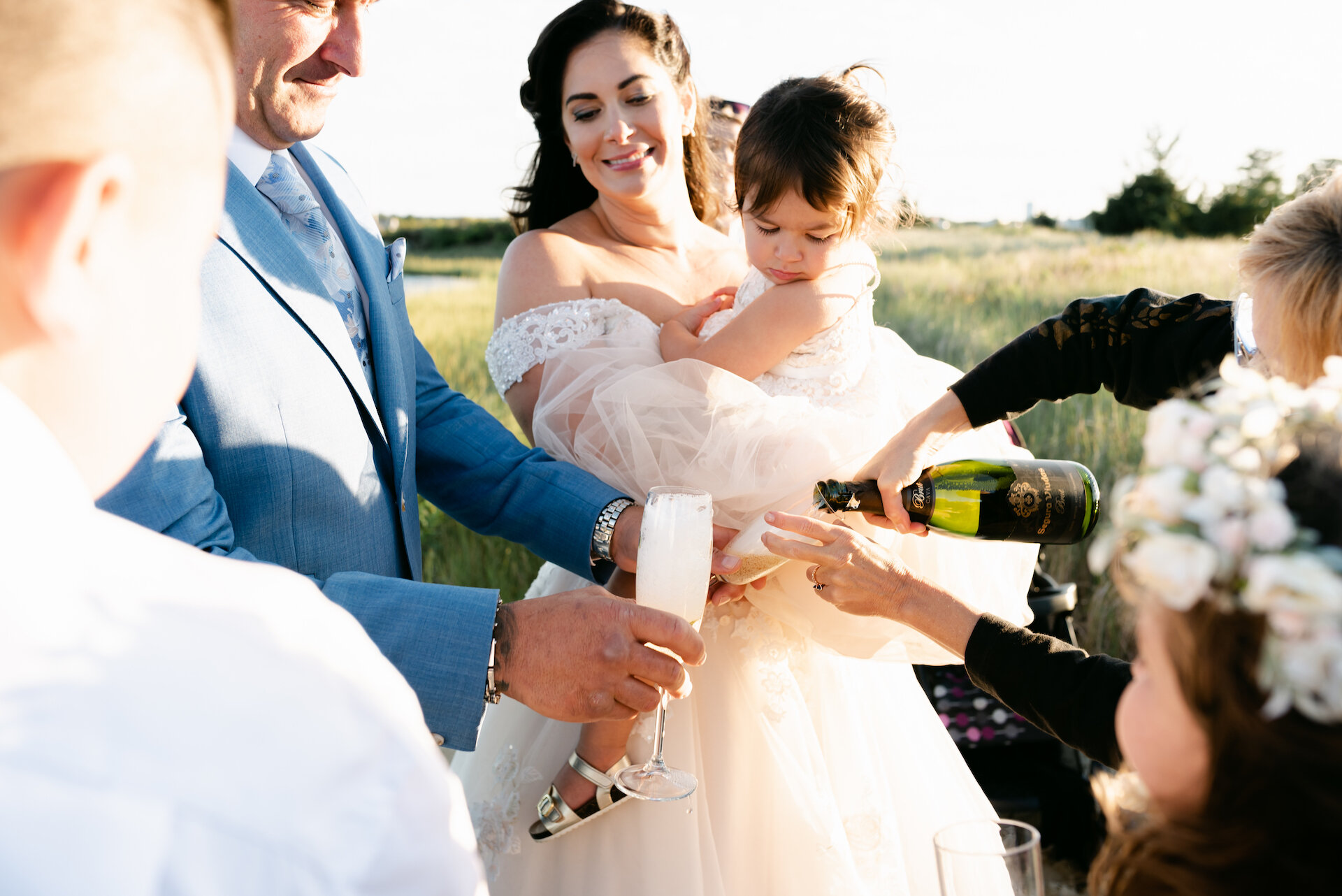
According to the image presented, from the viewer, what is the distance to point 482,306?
31.0 feet

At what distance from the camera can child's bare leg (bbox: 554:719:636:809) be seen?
2.33 meters

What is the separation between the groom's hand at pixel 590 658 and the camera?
6.37ft

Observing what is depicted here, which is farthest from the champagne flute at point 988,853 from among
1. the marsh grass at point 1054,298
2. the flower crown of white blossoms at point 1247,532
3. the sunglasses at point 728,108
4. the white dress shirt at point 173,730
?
the sunglasses at point 728,108

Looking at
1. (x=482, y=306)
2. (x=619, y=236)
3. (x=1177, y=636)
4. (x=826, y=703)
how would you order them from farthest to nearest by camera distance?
1. (x=482, y=306)
2. (x=619, y=236)
3. (x=826, y=703)
4. (x=1177, y=636)

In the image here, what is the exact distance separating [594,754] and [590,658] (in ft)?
1.71

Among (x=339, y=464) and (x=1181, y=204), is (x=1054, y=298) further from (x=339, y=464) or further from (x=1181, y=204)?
(x=1181, y=204)

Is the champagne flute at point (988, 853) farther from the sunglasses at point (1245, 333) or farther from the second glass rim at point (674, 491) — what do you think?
the sunglasses at point (1245, 333)

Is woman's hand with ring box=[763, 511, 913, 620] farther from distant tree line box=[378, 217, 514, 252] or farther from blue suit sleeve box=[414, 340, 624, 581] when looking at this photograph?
distant tree line box=[378, 217, 514, 252]

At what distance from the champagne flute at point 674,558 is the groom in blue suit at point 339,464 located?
0.40 ft

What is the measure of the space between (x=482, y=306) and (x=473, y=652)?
311 inches

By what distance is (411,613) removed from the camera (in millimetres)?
1922

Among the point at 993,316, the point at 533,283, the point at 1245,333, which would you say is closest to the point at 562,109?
the point at 533,283

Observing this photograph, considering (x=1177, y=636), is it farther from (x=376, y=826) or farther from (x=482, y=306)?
(x=482, y=306)

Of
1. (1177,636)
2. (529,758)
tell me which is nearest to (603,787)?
(529,758)
